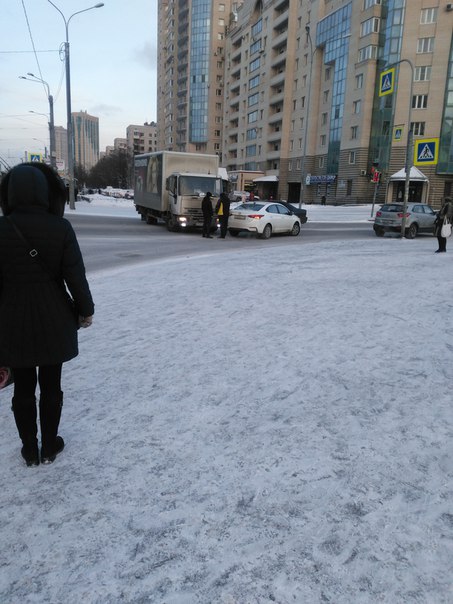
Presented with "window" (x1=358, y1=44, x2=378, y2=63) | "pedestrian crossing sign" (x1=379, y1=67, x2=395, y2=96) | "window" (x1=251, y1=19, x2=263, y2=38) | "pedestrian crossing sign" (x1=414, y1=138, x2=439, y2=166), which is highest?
"window" (x1=251, y1=19, x2=263, y2=38)

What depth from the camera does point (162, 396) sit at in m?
3.90

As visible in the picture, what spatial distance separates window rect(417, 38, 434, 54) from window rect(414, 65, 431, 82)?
1594 millimetres

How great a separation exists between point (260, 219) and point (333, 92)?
44967 millimetres

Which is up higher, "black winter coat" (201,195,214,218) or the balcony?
the balcony

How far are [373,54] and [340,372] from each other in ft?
180

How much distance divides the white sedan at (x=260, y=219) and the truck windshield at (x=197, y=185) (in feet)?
4.32

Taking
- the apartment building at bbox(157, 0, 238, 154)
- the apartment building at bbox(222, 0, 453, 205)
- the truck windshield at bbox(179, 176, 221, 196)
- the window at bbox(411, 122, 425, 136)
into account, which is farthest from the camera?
the apartment building at bbox(157, 0, 238, 154)

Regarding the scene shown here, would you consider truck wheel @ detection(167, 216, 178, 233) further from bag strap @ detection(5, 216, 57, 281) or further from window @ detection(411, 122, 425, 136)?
window @ detection(411, 122, 425, 136)

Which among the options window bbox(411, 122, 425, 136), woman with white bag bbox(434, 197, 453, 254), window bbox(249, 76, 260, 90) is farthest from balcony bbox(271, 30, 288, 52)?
woman with white bag bbox(434, 197, 453, 254)

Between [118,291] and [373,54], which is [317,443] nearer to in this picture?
[118,291]

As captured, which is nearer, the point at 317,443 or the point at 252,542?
the point at 252,542

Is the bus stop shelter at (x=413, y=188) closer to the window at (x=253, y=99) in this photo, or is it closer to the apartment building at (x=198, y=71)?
the window at (x=253, y=99)

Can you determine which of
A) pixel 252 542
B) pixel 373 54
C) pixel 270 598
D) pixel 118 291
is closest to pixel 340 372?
pixel 252 542

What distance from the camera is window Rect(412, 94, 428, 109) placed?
48.3m
